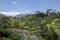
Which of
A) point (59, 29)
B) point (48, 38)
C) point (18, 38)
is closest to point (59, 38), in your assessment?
point (59, 29)

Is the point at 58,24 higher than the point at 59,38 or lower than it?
higher

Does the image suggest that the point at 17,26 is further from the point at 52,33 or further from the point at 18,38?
the point at 52,33

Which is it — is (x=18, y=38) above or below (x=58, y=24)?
below

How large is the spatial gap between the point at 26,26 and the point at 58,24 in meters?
15.6

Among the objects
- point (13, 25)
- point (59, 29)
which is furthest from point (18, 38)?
point (13, 25)

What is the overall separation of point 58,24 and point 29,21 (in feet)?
55.7

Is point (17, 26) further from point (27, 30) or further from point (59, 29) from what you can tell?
point (59, 29)

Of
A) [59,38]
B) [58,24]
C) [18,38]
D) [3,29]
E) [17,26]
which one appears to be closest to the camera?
[59,38]

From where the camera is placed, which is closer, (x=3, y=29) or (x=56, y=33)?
(x=56, y=33)

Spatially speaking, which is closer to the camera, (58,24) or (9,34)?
(58,24)

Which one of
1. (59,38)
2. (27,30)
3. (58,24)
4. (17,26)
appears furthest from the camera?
(17,26)

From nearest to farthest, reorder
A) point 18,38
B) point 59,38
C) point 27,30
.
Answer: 1. point 59,38
2. point 18,38
3. point 27,30

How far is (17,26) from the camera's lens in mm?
29250

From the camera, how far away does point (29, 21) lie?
97.3 feet
